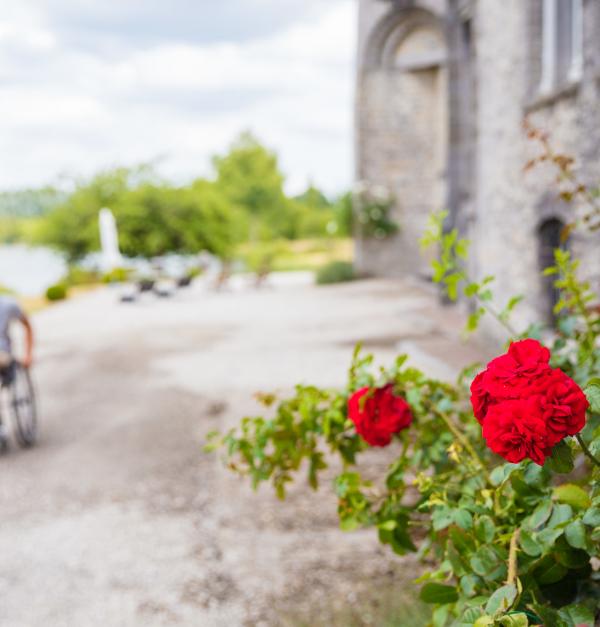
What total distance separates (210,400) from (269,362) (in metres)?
1.88

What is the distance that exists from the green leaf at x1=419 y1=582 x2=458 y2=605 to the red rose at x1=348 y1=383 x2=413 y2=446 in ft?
2.08

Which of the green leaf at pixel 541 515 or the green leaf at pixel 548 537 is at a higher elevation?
the green leaf at pixel 541 515

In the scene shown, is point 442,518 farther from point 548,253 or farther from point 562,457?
point 548,253

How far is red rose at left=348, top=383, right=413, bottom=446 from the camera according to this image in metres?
2.80

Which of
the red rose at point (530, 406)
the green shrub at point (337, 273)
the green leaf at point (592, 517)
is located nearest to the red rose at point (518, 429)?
the red rose at point (530, 406)

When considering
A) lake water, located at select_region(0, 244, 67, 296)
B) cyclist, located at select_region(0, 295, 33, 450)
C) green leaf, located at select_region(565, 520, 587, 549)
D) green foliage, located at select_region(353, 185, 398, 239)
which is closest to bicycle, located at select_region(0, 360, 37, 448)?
cyclist, located at select_region(0, 295, 33, 450)

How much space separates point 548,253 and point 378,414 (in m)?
5.79

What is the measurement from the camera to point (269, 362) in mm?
10219

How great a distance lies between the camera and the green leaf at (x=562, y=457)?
183 centimetres

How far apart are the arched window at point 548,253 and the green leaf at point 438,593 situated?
5.96 meters

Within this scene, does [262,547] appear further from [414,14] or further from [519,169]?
[414,14]

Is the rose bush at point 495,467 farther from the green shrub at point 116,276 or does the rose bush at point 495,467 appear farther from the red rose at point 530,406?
the green shrub at point 116,276

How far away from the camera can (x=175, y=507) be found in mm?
5410

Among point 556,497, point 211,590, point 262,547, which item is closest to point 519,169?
point 262,547
